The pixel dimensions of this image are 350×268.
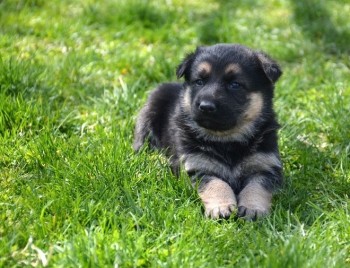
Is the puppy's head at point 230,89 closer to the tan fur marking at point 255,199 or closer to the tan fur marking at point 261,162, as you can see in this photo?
the tan fur marking at point 261,162

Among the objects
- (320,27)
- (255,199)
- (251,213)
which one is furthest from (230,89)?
(320,27)

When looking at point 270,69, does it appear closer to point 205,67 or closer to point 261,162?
point 205,67

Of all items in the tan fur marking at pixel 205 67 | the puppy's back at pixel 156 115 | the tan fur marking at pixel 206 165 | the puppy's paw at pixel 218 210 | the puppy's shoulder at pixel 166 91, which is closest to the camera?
the puppy's paw at pixel 218 210

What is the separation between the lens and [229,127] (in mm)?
3791

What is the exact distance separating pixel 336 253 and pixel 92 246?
1190 millimetres

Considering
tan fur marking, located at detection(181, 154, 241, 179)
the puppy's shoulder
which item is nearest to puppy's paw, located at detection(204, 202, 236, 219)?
tan fur marking, located at detection(181, 154, 241, 179)

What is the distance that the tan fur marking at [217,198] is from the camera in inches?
134

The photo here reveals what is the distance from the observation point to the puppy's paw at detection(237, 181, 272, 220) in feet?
11.3

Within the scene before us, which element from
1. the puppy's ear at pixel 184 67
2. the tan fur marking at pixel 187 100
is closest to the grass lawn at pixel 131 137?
the tan fur marking at pixel 187 100

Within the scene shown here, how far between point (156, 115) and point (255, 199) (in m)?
1.32

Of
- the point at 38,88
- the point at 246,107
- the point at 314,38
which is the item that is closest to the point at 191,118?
the point at 246,107

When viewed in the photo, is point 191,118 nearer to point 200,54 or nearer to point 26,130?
point 200,54

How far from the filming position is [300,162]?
4281mm

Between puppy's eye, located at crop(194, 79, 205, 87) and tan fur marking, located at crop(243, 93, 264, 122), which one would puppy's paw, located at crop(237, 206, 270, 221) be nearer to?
tan fur marking, located at crop(243, 93, 264, 122)
